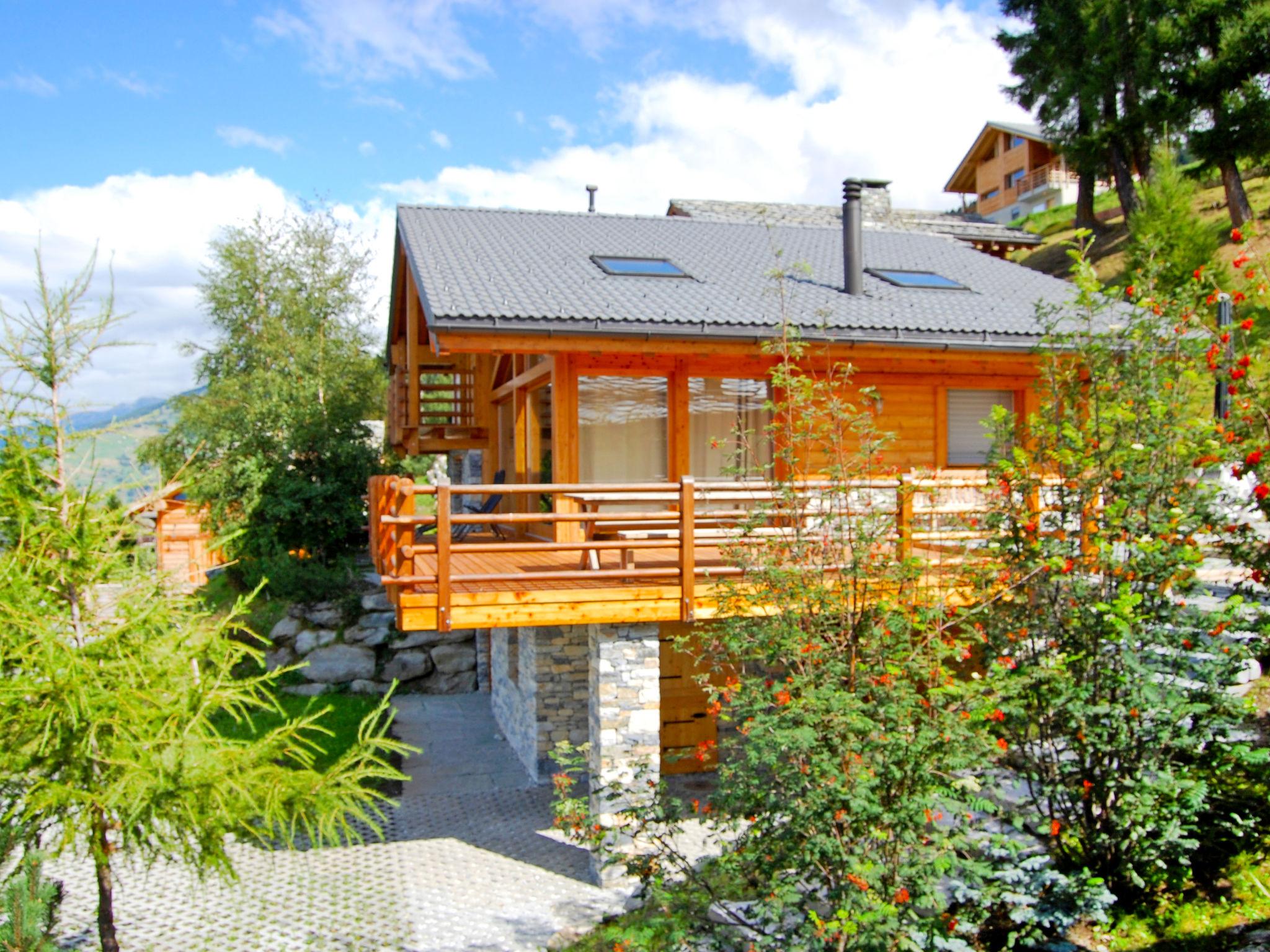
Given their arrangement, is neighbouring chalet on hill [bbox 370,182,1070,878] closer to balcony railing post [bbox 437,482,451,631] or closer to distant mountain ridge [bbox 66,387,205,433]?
balcony railing post [bbox 437,482,451,631]

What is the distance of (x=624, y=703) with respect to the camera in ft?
28.6

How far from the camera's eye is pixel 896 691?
488cm

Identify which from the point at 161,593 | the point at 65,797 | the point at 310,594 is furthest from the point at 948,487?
the point at 310,594

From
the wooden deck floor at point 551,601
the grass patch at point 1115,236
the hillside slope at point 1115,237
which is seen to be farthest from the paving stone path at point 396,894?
the hillside slope at point 1115,237

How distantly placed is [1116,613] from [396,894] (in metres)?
6.43

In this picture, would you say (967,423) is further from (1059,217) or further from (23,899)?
(1059,217)

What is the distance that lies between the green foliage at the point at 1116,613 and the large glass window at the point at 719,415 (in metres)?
5.27

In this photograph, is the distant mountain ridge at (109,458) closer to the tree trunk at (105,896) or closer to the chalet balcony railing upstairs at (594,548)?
the tree trunk at (105,896)

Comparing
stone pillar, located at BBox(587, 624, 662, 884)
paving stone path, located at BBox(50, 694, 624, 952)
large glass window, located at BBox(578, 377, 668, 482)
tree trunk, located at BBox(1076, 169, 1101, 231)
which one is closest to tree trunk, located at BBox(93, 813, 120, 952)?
paving stone path, located at BBox(50, 694, 624, 952)

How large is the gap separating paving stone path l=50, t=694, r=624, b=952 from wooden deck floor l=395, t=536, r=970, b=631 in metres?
2.38

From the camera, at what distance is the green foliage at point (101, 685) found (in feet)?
15.8

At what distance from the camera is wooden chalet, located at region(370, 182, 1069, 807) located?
8.47 metres

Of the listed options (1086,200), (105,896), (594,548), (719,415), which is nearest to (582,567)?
(594,548)

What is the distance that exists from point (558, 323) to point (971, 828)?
20.9ft
